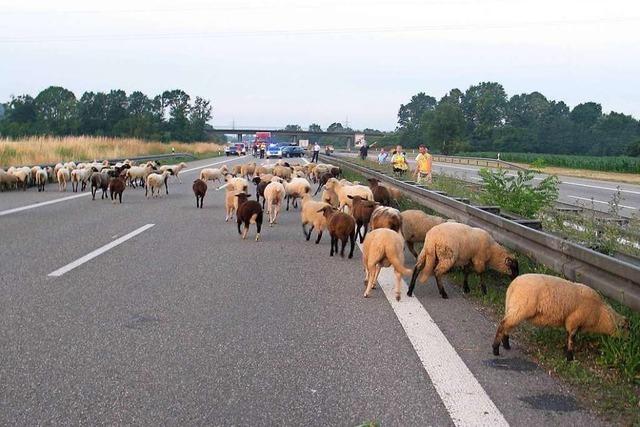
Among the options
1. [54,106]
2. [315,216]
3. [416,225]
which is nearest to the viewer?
[416,225]

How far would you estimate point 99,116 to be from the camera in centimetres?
12400

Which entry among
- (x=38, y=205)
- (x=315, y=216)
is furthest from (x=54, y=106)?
(x=315, y=216)

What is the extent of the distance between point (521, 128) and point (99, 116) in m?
83.4

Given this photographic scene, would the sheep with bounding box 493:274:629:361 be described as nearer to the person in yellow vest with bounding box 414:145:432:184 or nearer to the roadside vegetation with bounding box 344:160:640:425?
the roadside vegetation with bounding box 344:160:640:425

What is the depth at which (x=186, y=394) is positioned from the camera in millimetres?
4258

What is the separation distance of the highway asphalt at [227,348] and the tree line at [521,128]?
8368 centimetres

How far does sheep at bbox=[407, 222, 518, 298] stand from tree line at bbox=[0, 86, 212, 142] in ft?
317

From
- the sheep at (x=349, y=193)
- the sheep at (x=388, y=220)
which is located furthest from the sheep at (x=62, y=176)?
the sheep at (x=388, y=220)

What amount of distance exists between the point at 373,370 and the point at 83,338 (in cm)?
248

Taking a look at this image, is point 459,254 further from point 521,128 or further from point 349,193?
point 521,128

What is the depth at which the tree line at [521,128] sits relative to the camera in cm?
11788

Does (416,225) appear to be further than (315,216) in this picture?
No

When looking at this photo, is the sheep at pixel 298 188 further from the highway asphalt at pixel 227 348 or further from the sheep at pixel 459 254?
the sheep at pixel 459 254

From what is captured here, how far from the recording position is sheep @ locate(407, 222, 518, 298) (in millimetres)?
7285
